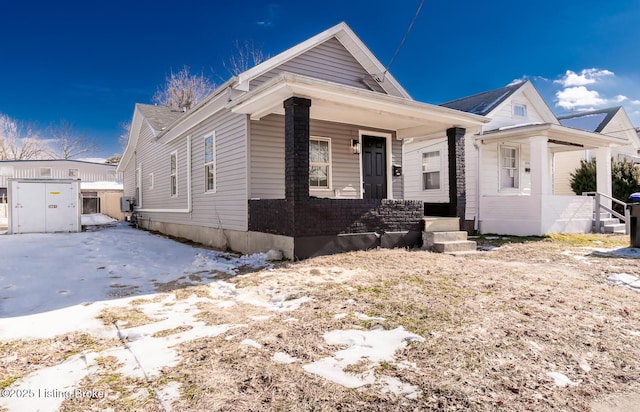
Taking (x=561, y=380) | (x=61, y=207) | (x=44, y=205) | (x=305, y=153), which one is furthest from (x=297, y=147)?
(x=44, y=205)

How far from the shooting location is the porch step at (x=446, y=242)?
7.45 meters

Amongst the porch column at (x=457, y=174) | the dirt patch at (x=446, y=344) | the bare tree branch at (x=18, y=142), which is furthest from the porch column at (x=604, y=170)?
the bare tree branch at (x=18, y=142)

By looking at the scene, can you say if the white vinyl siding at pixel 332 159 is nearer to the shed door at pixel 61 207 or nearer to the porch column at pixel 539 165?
the porch column at pixel 539 165

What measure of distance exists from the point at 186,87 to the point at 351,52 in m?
20.3

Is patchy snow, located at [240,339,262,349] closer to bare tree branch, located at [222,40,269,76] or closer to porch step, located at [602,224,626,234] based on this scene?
porch step, located at [602,224,626,234]

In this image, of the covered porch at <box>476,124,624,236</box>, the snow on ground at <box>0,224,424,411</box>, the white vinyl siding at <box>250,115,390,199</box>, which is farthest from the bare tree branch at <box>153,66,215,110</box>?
the covered porch at <box>476,124,624,236</box>

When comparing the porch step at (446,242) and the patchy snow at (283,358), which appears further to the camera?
the porch step at (446,242)

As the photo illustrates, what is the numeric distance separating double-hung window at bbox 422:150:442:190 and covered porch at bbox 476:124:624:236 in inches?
55.5

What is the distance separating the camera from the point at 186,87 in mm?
26297

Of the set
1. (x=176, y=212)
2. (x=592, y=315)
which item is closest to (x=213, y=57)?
(x=176, y=212)

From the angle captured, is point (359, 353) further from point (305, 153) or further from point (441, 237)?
point (441, 237)

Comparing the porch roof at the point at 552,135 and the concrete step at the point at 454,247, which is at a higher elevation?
the porch roof at the point at 552,135

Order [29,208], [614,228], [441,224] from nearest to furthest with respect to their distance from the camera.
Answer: [441,224], [614,228], [29,208]

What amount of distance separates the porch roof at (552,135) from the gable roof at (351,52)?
318 centimetres
